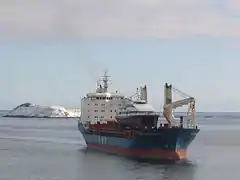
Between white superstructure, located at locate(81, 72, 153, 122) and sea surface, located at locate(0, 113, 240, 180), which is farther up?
white superstructure, located at locate(81, 72, 153, 122)

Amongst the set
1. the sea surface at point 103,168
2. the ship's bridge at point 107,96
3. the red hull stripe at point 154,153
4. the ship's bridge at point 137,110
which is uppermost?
the ship's bridge at point 107,96

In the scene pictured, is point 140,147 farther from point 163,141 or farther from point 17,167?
point 17,167

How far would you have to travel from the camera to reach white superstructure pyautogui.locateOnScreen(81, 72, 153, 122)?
6650cm

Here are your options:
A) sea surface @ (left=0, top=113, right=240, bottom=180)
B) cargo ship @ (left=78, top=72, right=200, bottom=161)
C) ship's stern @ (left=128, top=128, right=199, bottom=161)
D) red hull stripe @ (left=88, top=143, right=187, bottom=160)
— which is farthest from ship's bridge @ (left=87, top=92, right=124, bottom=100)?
ship's stern @ (left=128, top=128, right=199, bottom=161)

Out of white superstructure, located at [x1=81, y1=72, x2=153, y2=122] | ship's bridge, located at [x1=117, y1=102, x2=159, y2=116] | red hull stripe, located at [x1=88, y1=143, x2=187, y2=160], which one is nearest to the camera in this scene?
red hull stripe, located at [x1=88, y1=143, x2=187, y2=160]

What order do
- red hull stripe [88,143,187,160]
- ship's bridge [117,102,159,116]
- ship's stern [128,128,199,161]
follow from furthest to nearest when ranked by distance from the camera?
1. ship's bridge [117,102,159,116]
2. red hull stripe [88,143,187,160]
3. ship's stern [128,128,199,161]

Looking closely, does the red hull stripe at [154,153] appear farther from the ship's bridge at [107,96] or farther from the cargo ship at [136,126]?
the ship's bridge at [107,96]

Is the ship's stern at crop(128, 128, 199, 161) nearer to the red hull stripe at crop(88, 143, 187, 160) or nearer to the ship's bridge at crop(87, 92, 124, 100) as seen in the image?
the red hull stripe at crop(88, 143, 187, 160)

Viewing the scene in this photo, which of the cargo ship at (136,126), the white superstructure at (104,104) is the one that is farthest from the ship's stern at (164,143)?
the white superstructure at (104,104)

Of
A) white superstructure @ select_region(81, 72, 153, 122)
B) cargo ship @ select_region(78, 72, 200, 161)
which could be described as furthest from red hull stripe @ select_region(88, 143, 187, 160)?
white superstructure @ select_region(81, 72, 153, 122)

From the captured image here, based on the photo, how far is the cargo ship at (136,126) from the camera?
52.4 metres

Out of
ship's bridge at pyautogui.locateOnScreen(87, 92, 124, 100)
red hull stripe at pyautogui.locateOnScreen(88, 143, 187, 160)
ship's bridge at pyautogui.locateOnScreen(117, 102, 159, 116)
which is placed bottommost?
red hull stripe at pyautogui.locateOnScreen(88, 143, 187, 160)

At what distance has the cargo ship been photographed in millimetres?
52438

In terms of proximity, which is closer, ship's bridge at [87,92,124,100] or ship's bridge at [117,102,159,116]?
ship's bridge at [117,102,159,116]
